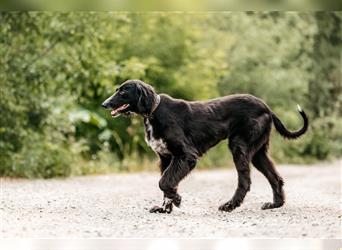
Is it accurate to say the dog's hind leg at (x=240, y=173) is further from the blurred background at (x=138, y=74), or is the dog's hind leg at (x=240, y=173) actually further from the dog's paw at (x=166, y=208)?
the blurred background at (x=138, y=74)

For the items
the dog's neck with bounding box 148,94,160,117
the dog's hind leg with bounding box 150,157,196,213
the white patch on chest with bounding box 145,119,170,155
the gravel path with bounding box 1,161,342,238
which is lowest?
the gravel path with bounding box 1,161,342,238

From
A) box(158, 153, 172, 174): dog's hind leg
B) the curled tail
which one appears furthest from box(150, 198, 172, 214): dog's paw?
the curled tail

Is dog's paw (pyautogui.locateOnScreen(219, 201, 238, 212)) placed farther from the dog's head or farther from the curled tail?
the dog's head

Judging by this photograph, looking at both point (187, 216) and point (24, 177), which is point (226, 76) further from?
point (187, 216)

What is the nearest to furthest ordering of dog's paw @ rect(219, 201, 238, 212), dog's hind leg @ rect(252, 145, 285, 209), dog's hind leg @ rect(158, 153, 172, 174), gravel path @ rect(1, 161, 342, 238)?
1. gravel path @ rect(1, 161, 342, 238)
2. dog's paw @ rect(219, 201, 238, 212)
3. dog's hind leg @ rect(158, 153, 172, 174)
4. dog's hind leg @ rect(252, 145, 285, 209)

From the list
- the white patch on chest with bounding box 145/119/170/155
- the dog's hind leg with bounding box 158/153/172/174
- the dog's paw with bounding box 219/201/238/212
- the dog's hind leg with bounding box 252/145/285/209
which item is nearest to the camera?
the white patch on chest with bounding box 145/119/170/155

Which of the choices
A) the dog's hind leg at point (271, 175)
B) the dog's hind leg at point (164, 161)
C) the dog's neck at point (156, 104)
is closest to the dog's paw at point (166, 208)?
the dog's hind leg at point (164, 161)

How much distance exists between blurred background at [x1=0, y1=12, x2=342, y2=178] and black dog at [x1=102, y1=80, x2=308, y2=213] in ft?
15.6

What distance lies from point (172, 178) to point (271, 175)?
1.21 metres

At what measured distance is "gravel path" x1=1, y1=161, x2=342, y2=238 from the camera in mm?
6539

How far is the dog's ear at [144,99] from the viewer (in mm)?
7574

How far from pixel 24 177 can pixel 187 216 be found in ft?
17.9

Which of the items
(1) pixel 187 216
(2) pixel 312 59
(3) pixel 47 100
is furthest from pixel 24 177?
(2) pixel 312 59

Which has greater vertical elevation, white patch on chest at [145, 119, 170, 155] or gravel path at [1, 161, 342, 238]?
white patch on chest at [145, 119, 170, 155]
